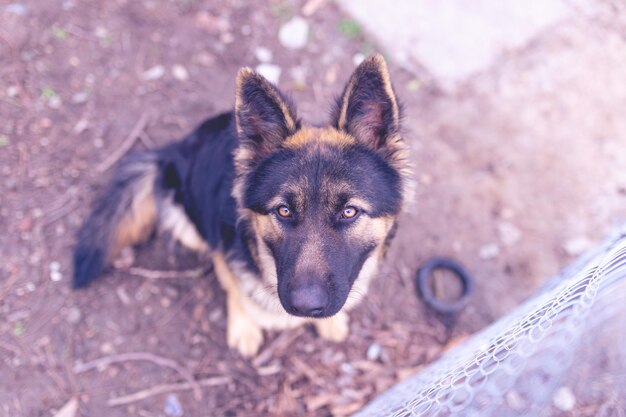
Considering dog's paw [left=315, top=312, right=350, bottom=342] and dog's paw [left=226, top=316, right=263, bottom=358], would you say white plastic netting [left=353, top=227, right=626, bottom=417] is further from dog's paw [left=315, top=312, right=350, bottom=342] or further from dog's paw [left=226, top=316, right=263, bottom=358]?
dog's paw [left=226, top=316, right=263, bottom=358]

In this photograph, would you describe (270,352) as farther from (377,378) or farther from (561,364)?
(561,364)

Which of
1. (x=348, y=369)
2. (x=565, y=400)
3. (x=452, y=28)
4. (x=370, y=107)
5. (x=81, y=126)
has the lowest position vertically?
(x=81, y=126)

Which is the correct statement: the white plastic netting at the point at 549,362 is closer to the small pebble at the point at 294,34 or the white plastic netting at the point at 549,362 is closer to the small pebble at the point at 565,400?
the small pebble at the point at 565,400

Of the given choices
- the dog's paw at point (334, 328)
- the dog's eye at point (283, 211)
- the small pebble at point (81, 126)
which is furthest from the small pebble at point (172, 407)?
the small pebble at point (81, 126)

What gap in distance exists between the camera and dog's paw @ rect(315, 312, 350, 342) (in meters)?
3.84

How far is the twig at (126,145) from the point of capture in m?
4.31

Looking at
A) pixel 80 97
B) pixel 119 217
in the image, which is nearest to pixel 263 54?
pixel 80 97

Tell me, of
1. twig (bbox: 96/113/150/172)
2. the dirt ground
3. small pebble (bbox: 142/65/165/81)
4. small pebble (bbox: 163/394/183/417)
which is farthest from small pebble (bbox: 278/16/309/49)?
small pebble (bbox: 163/394/183/417)

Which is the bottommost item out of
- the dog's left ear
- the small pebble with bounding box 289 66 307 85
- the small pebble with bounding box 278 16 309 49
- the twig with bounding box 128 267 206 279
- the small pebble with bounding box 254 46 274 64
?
the twig with bounding box 128 267 206 279

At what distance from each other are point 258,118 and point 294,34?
9.35 ft

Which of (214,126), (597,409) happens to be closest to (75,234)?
(214,126)

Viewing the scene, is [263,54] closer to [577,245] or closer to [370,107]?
[370,107]

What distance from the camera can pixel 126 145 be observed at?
14.5ft

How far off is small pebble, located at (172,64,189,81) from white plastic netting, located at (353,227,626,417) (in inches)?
139
